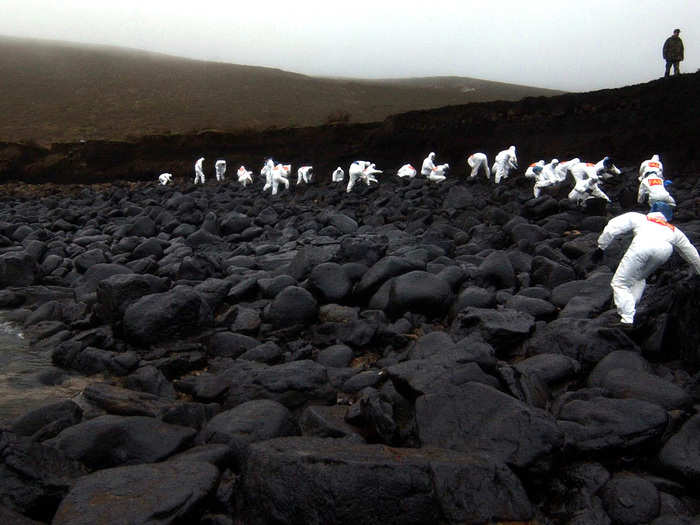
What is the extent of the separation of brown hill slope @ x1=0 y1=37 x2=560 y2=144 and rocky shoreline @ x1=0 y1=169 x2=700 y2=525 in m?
32.5

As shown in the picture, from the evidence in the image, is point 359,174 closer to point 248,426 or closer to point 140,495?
point 248,426

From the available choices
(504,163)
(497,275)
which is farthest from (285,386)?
(504,163)

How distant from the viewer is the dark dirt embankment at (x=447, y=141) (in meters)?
16.9

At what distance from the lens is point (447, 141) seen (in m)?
22.3

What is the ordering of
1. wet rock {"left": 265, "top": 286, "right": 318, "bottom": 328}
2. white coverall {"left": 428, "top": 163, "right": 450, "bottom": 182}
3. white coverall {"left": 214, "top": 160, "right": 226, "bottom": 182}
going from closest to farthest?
wet rock {"left": 265, "top": 286, "right": 318, "bottom": 328}
white coverall {"left": 428, "top": 163, "right": 450, "bottom": 182}
white coverall {"left": 214, "top": 160, "right": 226, "bottom": 182}

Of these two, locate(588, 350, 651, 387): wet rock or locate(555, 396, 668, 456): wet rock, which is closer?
locate(555, 396, 668, 456): wet rock

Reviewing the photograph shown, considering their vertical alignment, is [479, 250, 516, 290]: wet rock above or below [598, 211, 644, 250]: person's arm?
below

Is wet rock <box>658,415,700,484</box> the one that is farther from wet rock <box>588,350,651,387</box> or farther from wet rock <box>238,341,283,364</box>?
wet rock <box>238,341,283,364</box>

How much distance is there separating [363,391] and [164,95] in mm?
53313

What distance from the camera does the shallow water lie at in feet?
15.4

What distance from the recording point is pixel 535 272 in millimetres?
7242

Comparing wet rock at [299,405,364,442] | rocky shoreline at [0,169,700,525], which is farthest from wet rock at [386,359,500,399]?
wet rock at [299,405,364,442]

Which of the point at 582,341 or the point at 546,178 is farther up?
the point at 546,178

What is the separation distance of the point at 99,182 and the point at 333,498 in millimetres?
30600
